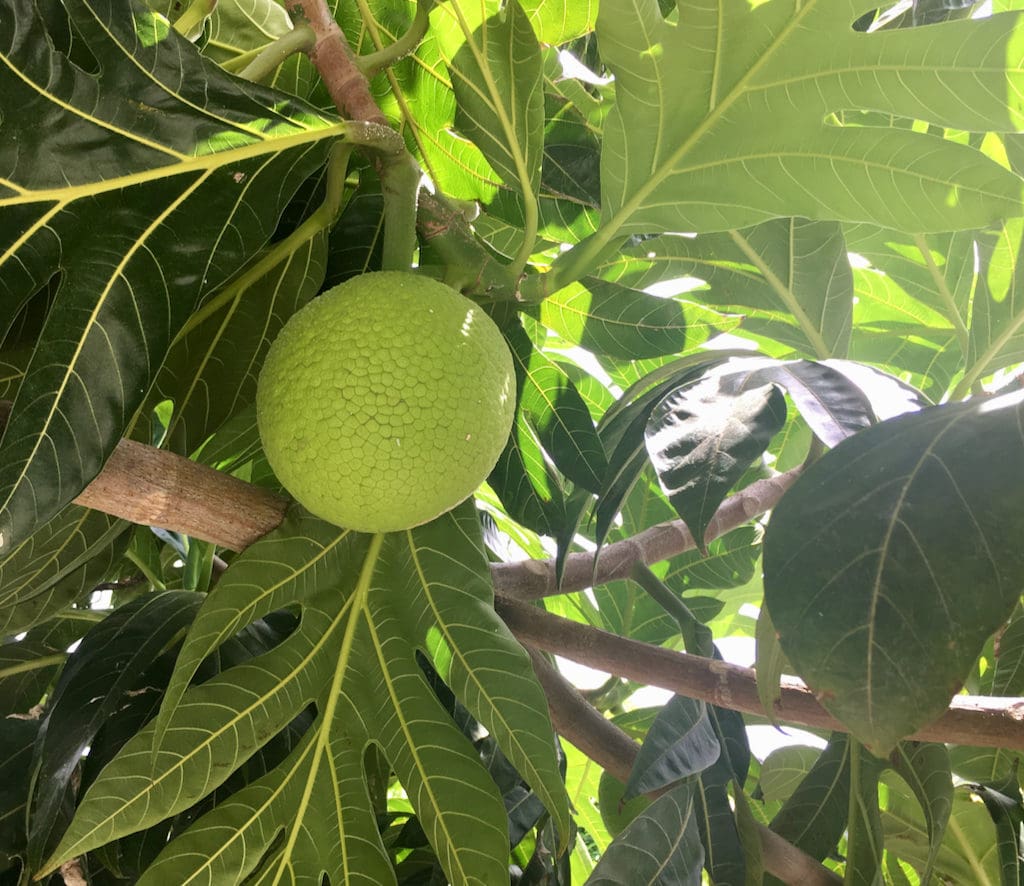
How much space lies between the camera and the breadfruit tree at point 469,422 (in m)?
0.62

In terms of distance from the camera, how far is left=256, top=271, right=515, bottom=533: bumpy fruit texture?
2.19ft

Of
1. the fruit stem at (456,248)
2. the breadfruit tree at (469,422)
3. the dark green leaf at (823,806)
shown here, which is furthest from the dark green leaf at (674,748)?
the fruit stem at (456,248)

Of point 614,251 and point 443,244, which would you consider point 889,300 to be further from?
point 443,244

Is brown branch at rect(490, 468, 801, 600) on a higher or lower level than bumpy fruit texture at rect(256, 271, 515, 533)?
lower

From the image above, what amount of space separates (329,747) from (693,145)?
62 centimetres

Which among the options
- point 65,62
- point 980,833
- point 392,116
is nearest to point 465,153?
point 392,116

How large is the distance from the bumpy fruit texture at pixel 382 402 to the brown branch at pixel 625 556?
38 cm

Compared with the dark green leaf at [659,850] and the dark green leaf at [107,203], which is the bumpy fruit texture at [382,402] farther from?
the dark green leaf at [659,850]

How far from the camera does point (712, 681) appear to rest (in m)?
0.90

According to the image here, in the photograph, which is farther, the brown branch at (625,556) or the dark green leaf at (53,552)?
the brown branch at (625,556)

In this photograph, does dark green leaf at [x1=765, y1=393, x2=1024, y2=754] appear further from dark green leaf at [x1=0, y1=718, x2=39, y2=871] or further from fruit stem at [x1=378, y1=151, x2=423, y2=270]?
dark green leaf at [x1=0, y1=718, x2=39, y2=871]

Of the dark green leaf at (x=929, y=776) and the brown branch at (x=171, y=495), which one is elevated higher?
the brown branch at (x=171, y=495)

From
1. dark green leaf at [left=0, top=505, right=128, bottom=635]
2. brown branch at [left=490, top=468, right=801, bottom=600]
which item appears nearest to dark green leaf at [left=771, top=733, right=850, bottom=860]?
brown branch at [left=490, top=468, right=801, bottom=600]

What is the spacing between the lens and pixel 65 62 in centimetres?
65
